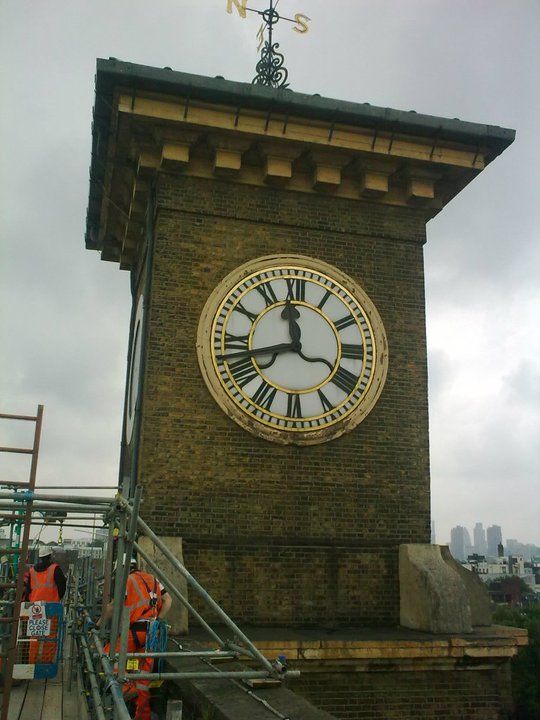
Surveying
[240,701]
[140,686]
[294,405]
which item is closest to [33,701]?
[140,686]

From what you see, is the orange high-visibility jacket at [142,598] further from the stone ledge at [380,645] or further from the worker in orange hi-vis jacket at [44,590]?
the worker in orange hi-vis jacket at [44,590]

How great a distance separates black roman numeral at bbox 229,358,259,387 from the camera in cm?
985

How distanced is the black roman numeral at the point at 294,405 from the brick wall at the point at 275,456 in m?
0.46

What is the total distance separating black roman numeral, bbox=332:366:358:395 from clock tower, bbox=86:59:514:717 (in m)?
0.03

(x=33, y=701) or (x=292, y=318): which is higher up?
(x=292, y=318)

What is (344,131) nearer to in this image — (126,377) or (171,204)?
(171,204)

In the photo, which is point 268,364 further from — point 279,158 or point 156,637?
point 156,637

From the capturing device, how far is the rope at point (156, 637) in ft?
20.6

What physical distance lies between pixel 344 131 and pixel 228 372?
12.2 feet

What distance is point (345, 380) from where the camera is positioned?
1023 centimetres

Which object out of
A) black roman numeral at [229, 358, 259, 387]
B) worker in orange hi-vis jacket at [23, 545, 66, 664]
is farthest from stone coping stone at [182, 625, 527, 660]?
black roman numeral at [229, 358, 259, 387]

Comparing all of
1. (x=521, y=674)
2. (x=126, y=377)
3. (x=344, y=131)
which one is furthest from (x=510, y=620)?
(x=344, y=131)

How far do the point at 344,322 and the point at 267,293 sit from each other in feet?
3.83

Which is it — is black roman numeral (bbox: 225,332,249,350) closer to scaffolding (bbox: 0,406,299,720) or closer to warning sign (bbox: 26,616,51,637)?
scaffolding (bbox: 0,406,299,720)
